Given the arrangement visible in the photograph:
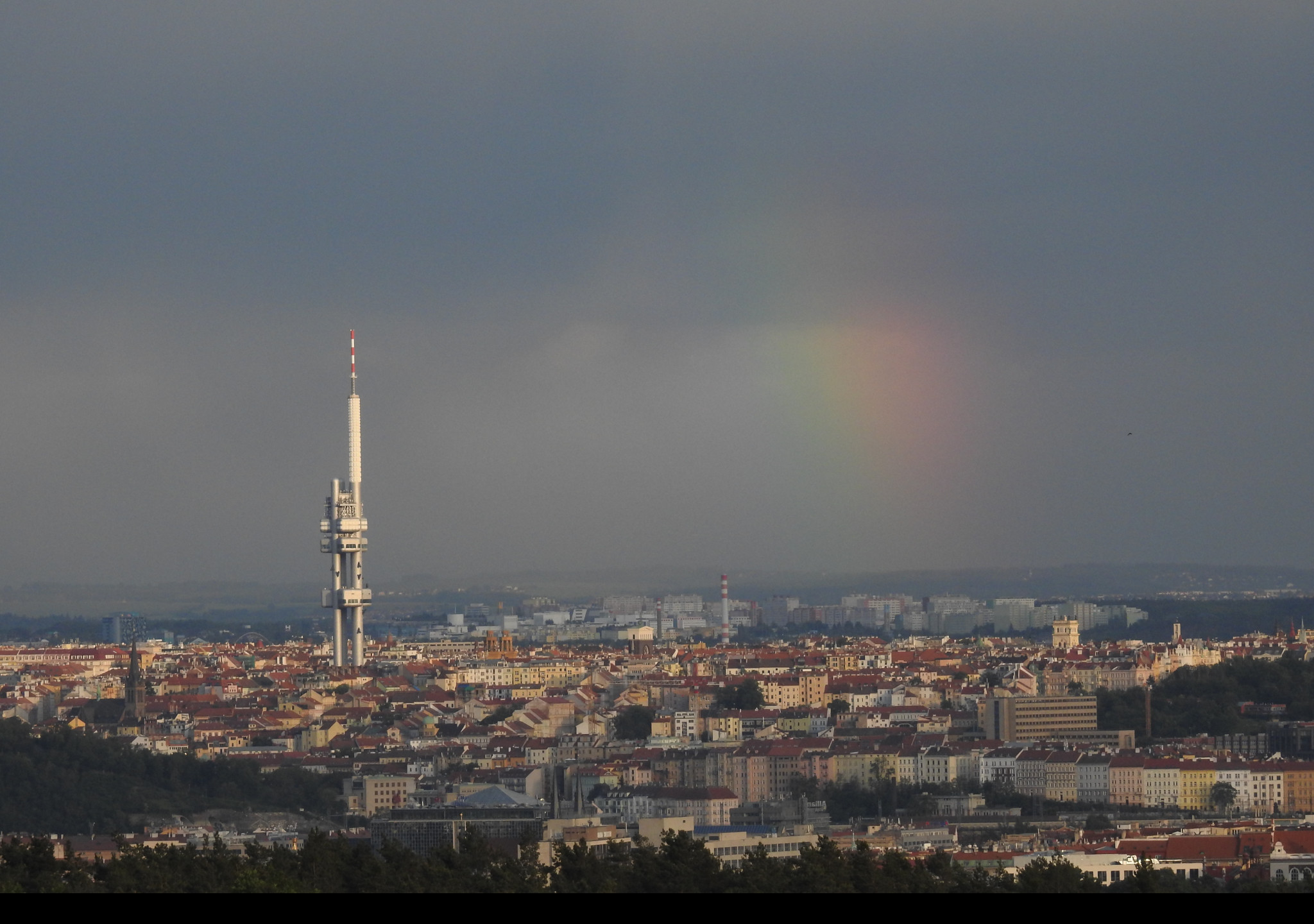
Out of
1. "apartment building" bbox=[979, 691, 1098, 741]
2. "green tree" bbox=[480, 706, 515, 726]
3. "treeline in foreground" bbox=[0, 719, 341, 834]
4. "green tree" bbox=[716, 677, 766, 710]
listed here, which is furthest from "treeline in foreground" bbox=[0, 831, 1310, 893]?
"green tree" bbox=[716, 677, 766, 710]

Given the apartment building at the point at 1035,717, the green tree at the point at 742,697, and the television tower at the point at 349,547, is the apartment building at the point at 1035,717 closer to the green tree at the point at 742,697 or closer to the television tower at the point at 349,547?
the green tree at the point at 742,697

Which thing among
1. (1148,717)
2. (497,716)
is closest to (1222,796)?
(1148,717)

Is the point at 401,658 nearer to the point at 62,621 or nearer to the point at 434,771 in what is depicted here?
the point at 434,771

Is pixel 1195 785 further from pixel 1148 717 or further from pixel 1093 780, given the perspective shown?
pixel 1148 717

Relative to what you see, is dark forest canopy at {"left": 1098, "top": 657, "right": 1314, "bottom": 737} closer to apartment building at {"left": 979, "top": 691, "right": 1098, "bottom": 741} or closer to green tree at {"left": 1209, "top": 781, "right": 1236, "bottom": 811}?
apartment building at {"left": 979, "top": 691, "right": 1098, "bottom": 741}

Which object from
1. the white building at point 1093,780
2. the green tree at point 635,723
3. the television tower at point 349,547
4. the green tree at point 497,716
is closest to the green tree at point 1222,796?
the white building at point 1093,780

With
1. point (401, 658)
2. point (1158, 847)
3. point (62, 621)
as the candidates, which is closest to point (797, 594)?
point (62, 621)
